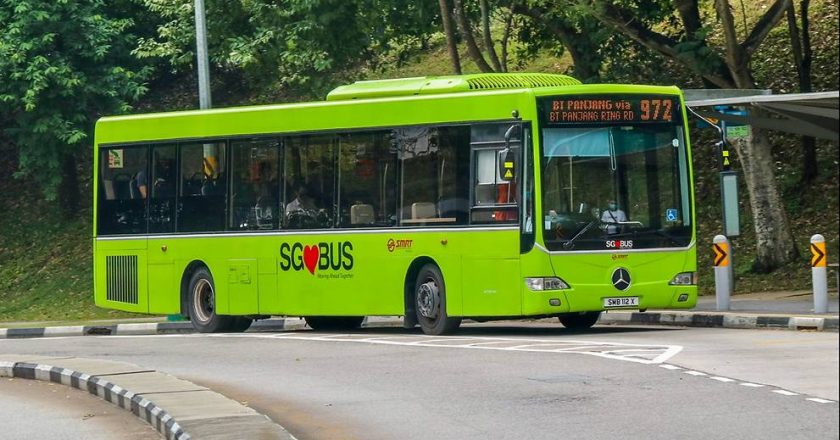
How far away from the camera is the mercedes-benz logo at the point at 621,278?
1992cm

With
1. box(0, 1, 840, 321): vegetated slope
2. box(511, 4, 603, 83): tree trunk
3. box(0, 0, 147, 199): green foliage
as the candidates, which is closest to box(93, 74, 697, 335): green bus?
box(0, 1, 840, 321): vegetated slope

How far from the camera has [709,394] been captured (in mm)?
13492

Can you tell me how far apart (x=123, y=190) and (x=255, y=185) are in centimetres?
312

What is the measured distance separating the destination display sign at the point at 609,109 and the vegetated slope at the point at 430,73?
6932mm

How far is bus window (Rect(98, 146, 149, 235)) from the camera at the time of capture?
82.7 ft

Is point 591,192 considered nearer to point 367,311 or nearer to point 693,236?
point 693,236

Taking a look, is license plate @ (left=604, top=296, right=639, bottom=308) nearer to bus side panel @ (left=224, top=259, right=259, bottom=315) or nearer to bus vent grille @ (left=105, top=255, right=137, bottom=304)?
bus side panel @ (left=224, top=259, right=259, bottom=315)

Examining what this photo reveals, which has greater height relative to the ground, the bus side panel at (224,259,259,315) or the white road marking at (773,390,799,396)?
the bus side panel at (224,259,259,315)

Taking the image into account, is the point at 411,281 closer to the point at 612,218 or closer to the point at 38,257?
the point at 612,218

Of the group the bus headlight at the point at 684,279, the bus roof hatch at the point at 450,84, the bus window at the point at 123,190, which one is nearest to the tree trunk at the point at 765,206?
the bus roof hatch at the point at 450,84

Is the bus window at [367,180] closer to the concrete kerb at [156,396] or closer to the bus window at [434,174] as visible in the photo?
the bus window at [434,174]

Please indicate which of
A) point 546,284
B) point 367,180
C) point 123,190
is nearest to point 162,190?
point 123,190

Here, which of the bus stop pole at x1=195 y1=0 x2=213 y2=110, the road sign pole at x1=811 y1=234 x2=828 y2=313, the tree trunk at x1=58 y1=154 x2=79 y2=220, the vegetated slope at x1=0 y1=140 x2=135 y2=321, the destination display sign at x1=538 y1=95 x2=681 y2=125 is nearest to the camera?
the destination display sign at x1=538 y1=95 x2=681 y2=125

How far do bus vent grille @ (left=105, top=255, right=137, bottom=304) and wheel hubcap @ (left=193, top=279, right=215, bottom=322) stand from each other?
4.01ft
